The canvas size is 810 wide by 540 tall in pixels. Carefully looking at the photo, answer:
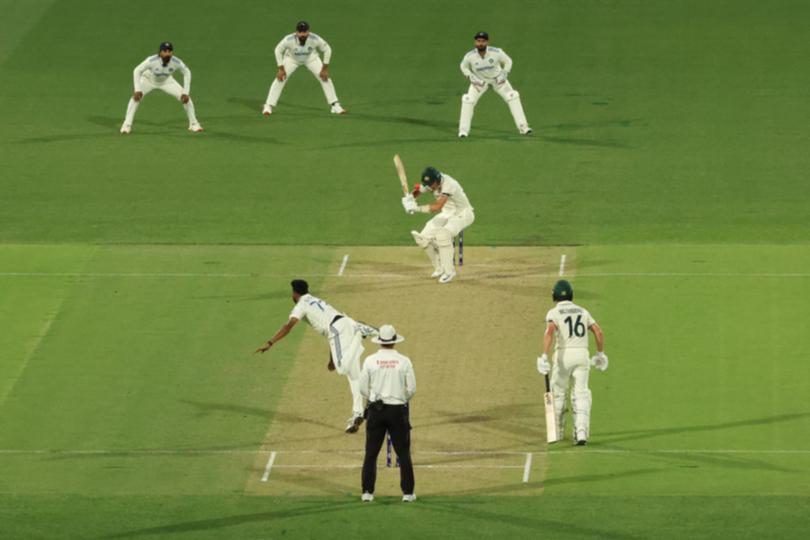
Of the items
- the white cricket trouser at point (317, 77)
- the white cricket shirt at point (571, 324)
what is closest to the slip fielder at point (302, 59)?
the white cricket trouser at point (317, 77)

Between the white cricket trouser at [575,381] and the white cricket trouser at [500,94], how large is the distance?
17.9 m

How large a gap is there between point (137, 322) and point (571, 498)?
38.6ft

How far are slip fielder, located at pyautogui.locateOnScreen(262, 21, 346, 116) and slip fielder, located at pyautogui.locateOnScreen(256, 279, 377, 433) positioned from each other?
1845 cm

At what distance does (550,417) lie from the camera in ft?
110

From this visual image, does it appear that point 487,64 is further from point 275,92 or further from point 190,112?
point 190,112

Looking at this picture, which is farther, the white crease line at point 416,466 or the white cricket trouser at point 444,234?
the white cricket trouser at point 444,234

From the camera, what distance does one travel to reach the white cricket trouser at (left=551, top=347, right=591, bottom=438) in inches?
1313

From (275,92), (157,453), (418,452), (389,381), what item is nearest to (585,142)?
(275,92)

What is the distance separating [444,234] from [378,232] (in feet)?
14.4

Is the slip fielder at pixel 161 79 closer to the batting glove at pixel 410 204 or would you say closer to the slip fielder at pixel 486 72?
the slip fielder at pixel 486 72

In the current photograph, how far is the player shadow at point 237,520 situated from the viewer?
29766mm

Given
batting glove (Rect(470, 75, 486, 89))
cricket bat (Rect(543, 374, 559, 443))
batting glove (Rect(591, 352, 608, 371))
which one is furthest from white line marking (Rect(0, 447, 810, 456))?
batting glove (Rect(470, 75, 486, 89))

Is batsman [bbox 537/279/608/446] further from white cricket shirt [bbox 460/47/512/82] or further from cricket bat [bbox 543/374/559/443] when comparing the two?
white cricket shirt [bbox 460/47/512/82]

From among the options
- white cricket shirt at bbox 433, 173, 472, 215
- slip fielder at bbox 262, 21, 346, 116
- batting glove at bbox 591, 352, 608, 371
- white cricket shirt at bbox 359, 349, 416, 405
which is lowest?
white cricket shirt at bbox 359, 349, 416, 405
